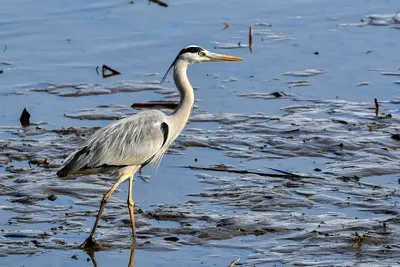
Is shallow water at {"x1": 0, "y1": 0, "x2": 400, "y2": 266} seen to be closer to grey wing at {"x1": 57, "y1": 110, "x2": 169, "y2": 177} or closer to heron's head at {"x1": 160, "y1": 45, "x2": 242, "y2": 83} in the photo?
grey wing at {"x1": 57, "y1": 110, "x2": 169, "y2": 177}

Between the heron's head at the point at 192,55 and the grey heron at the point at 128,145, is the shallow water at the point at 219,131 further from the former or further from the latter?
the heron's head at the point at 192,55

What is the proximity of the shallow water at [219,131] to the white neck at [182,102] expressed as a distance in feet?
2.41

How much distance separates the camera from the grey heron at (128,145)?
9.21 m

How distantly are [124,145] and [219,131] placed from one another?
2.74 m

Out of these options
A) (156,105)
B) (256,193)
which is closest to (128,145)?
(256,193)

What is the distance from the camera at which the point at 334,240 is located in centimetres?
877

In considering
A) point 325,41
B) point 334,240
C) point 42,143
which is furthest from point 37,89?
point 334,240

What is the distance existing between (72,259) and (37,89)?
5344 millimetres

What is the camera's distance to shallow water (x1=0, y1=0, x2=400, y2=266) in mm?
8812

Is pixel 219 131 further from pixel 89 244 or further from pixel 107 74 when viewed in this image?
pixel 89 244

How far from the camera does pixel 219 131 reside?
39.3 feet

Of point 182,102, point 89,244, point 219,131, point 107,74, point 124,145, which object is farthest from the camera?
point 107,74

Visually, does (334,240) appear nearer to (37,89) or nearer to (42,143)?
(42,143)

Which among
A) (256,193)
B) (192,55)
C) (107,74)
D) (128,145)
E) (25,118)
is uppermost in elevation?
(192,55)
